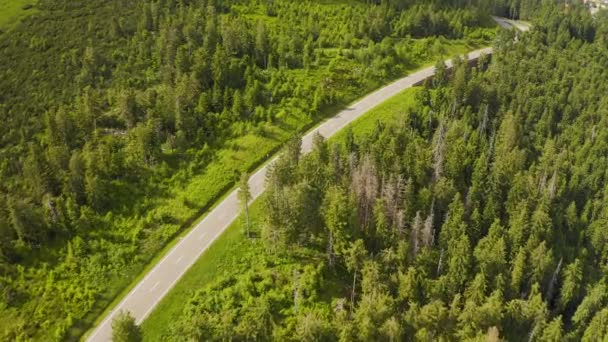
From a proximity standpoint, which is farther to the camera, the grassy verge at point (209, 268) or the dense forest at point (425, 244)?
the grassy verge at point (209, 268)

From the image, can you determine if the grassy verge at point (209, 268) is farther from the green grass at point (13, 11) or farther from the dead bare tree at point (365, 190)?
the green grass at point (13, 11)

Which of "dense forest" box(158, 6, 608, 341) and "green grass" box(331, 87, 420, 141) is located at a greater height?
"green grass" box(331, 87, 420, 141)

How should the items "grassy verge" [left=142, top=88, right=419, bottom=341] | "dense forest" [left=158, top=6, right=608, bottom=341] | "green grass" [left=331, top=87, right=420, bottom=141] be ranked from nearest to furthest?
"dense forest" [left=158, top=6, right=608, bottom=341] < "grassy verge" [left=142, top=88, right=419, bottom=341] < "green grass" [left=331, top=87, right=420, bottom=141]

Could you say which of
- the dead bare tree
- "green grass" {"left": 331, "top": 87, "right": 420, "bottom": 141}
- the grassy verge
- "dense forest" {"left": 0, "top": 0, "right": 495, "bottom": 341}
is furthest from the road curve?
the dead bare tree

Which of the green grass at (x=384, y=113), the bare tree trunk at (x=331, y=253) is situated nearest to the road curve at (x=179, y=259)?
the green grass at (x=384, y=113)

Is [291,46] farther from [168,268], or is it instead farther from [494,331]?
[494,331]

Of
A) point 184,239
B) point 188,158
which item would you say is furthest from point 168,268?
point 188,158

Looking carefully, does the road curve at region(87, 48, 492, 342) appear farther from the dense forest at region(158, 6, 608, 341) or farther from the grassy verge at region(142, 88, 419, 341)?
the dense forest at region(158, 6, 608, 341)

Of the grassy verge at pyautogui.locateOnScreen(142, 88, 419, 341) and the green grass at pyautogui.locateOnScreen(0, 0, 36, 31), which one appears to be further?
the green grass at pyautogui.locateOnScreen(0, 0, 36, 31)
